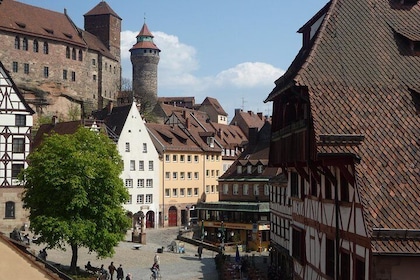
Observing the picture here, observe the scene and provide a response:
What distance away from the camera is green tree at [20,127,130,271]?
3425 centimetres

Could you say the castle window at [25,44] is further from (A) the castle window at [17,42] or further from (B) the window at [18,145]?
(B) the window at [18,145]

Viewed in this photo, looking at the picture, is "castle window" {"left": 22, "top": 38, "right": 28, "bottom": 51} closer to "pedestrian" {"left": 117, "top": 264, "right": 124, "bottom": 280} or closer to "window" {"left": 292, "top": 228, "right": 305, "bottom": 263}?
"pedestrian" {"left": 117, "top": 264, "right": 124, "bottom": 280}

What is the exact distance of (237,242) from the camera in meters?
56.4

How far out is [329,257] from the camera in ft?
66.6

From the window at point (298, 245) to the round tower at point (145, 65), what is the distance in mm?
99529

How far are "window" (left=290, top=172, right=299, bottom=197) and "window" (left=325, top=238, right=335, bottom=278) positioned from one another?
5.61m

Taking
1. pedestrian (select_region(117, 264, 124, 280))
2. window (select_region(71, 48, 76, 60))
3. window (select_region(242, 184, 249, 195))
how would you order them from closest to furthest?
pedestrian (select_region(117, 264, 124, 280)), window (select_region(242, 184, 249, 195)), window (select_region(71, 48, 76, 60))

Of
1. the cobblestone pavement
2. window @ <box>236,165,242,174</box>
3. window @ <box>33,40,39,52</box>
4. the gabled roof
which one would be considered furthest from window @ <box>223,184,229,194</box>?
the gabled roof

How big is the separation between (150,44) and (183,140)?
57.8 m

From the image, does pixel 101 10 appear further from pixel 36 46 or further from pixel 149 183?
pixel 149 183

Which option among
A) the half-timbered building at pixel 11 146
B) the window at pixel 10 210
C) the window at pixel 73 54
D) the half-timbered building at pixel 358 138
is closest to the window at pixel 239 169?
the half-timbered building at pixel 11 146

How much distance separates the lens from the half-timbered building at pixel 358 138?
16078 millimetres

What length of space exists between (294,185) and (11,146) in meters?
32.3

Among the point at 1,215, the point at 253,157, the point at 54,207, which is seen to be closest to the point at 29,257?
the point at 54,207
